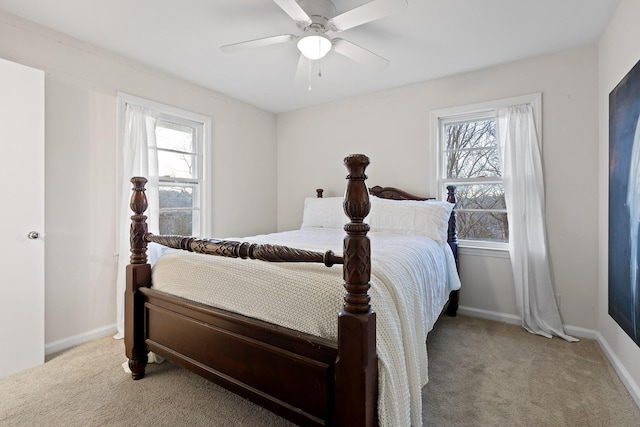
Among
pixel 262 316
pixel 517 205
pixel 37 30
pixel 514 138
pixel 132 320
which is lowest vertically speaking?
pixel 132 320

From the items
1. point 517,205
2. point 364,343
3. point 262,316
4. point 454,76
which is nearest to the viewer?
point 364,343

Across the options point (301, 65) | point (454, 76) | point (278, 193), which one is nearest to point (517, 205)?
point (454, 76)

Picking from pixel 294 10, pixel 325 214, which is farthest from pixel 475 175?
pixel 294 10

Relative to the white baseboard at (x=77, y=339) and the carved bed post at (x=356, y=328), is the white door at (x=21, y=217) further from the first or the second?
the carved bed post at (x=356, y=328)

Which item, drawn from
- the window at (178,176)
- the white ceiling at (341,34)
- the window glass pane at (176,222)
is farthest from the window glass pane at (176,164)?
the white ceiling at (341,34)

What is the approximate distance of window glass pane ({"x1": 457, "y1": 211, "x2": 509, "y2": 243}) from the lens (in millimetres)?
3020

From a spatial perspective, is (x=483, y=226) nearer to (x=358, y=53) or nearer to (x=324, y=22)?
(x=358, y=53)

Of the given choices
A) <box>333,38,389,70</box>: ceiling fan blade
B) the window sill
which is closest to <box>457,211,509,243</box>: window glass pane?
the window sill

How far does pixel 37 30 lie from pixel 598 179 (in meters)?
4.53

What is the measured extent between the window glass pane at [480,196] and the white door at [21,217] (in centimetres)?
366

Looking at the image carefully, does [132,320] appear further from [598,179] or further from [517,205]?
[598,179]

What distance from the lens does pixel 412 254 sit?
1.86 meters

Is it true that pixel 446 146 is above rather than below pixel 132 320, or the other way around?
above

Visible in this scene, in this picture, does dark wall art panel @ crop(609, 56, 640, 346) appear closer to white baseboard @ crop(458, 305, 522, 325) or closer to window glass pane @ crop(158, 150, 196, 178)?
white baseboard @ crop(458, 305, 522, 325)
